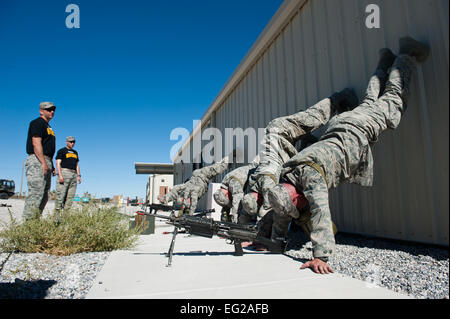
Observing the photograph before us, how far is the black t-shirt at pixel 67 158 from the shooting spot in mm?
4562

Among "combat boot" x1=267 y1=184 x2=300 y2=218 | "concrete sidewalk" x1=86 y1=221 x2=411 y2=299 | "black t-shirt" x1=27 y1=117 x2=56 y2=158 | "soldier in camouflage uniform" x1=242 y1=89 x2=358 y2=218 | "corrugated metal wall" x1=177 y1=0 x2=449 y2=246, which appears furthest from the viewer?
"soldier in camouflage uniform" x1=242 y1=89 x2=358 y2=218

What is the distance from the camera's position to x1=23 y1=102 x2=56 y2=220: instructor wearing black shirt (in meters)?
3.23

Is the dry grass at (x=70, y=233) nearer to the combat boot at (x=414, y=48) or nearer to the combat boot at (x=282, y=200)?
the combat boot at (x=282, y=200)

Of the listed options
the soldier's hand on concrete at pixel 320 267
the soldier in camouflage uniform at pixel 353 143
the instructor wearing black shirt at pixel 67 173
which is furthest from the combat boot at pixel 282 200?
the instructor wearing black shirt at pixel 67 173

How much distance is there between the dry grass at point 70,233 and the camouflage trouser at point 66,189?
1.32 meters

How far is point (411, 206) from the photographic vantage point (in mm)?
2762

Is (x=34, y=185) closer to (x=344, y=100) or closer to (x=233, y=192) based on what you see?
(x=233, y=192)

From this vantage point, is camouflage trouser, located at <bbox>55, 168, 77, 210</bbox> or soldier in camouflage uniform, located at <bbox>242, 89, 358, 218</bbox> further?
camouflage trouser, located at <bbox>55, 168, 77, 210</bbox>

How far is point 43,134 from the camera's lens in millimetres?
3459

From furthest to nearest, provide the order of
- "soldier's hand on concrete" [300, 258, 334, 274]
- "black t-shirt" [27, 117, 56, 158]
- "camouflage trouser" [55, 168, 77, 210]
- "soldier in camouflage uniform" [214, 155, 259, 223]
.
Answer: "soldier in camouflage uniform" [214, 155, 259, 223] → "camouflage trouser" [55, 168, 77, 210] → "black t-shirt" [27, 117, 56, 158] → "soldier's hand on concrete" [300, 258, 334, 274]

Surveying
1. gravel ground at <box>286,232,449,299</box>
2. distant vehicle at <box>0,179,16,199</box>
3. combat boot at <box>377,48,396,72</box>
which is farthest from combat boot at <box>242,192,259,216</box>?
distant vehicle at <box>0,179,16,199</box>

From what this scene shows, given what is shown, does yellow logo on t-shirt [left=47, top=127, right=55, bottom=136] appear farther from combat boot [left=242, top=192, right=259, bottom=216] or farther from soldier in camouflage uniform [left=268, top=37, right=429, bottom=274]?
soldier in camouflage uniform [left=268, top=37, right=429, bottom=274]

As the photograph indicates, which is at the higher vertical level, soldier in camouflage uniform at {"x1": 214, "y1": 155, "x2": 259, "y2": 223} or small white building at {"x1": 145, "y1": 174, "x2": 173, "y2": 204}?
small white building at {"x1": 145, "y1": 174, "x2": 173, "y2": 204}

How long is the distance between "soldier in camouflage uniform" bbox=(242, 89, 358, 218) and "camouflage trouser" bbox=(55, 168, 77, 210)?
303 centimetres
